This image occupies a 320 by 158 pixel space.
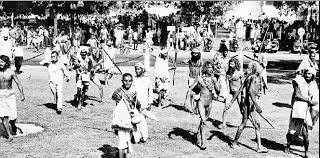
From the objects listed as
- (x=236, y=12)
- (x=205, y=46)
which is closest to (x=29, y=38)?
(x=205, y=46)

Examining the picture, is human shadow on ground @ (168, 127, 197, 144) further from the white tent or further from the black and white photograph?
the white tent

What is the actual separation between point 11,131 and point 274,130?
6138 mm

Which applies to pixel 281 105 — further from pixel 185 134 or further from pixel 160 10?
pixel 160 10

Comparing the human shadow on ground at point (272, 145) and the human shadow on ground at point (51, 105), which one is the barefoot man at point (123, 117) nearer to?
the human shadow on ground at point (272, 145)

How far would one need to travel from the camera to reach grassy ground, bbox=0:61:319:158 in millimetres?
9305

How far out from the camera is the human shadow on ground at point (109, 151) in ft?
29.5

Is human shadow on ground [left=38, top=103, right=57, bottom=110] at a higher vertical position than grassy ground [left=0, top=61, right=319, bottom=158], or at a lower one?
higher

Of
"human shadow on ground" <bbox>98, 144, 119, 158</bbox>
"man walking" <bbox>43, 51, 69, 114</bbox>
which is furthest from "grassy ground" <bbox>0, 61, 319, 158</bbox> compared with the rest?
"man walking" <bbox>43, 51, 69, 114</bbox>

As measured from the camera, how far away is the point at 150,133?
1080 centimetres

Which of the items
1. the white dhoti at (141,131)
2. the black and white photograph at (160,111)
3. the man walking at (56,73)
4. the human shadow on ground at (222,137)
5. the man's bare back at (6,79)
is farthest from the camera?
the man walking at (56,73)

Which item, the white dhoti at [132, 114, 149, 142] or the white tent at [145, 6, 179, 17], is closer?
the white dhoti at [132, 114, 149, 142]

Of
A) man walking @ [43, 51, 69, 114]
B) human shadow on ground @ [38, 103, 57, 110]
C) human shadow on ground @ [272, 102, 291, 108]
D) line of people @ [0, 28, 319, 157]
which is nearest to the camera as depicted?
line of people @ [0, 28, 319, 157]

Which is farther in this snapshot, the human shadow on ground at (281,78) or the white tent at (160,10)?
the white tent at (160,10)

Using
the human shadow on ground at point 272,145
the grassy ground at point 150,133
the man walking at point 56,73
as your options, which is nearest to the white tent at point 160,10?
the grassy ground at point 150,133
